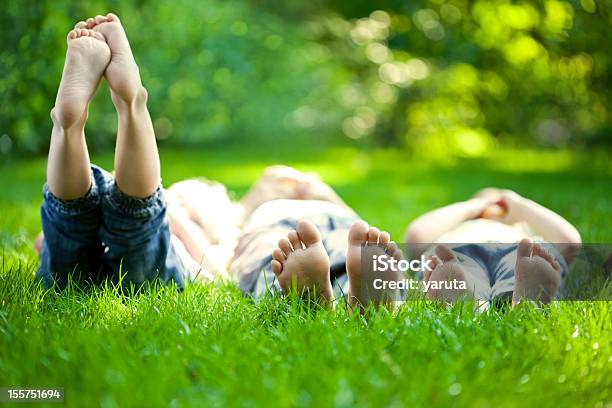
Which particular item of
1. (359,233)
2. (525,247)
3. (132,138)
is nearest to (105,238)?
(132,138)

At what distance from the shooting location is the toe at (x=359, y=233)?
1545mm

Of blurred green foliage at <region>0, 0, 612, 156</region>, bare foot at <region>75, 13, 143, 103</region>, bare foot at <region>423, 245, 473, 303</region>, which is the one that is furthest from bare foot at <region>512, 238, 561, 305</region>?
blurred green foliage at <region>0, 0, 612, 156</region>

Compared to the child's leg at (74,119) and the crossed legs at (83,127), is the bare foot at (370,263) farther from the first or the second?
the child's leg at (74,119)

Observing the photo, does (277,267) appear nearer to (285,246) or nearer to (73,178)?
(285,246)

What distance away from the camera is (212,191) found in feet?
7.90

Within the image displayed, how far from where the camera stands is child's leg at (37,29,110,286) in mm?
1560

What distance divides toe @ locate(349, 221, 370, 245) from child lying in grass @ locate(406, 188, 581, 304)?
240 millimetres

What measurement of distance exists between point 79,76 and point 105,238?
38 cm

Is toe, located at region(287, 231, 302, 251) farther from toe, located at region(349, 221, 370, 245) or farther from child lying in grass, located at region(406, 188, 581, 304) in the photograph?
child lying in grass, located at region(406, 188, 581, 304)

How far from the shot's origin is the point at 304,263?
1538 millimetres

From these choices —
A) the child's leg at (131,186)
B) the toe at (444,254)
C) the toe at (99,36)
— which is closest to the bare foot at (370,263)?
the toe at (444,254)

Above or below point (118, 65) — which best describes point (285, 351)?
below

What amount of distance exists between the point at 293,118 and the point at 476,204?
534 centimetres

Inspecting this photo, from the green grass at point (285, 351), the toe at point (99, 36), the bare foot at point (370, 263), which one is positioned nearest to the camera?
the green grass at point (285, 351)
